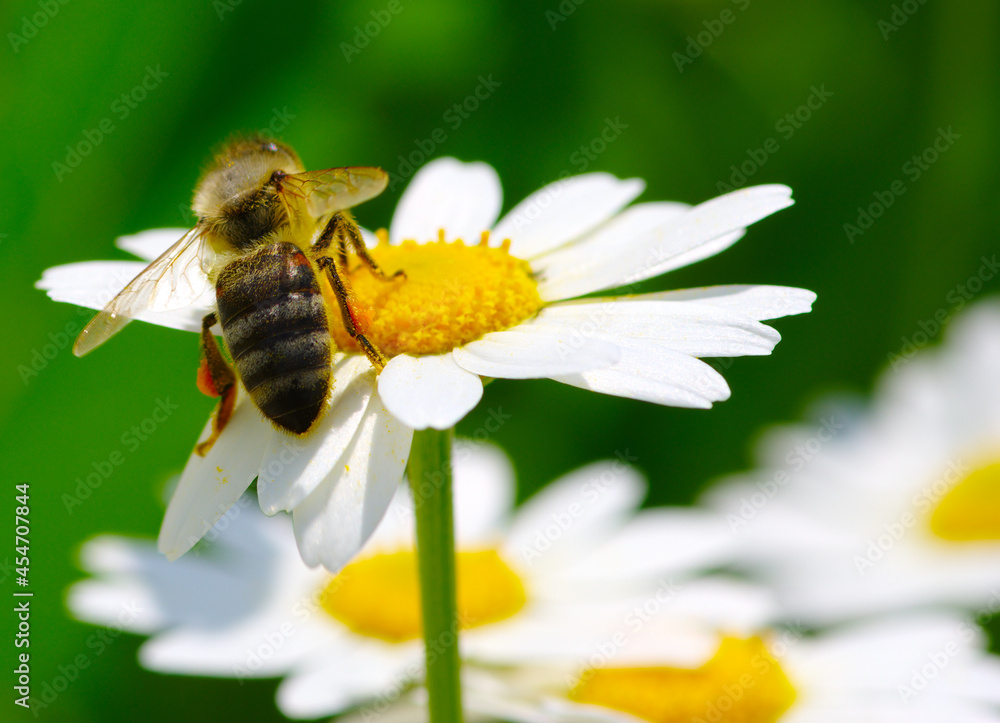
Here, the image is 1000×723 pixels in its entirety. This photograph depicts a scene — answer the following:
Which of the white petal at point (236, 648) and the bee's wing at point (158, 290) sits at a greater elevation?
the bee's wing at point (158, 290)

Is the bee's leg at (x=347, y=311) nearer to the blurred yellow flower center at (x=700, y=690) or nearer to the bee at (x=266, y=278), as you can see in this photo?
the bee at (x=266, y=278)

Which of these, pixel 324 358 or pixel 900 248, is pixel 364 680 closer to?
pixel 324 358

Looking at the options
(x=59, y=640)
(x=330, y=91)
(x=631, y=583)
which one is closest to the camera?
(x=631, y=583)

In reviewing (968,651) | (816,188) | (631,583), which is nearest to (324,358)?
(631,583)

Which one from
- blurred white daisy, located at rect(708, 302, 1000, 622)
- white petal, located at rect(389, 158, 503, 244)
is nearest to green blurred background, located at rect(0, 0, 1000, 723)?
blurred white daisy, located at rect(708, 302, 1000, 622)

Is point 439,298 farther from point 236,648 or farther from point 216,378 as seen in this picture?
point 236,648

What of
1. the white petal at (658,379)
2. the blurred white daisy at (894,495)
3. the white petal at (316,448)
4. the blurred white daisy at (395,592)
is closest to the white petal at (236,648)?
the blurred white daisy at (395,592)

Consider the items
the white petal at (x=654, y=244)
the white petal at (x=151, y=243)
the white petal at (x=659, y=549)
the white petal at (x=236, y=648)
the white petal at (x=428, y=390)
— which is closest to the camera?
the white petal at (x=428, y=390)
